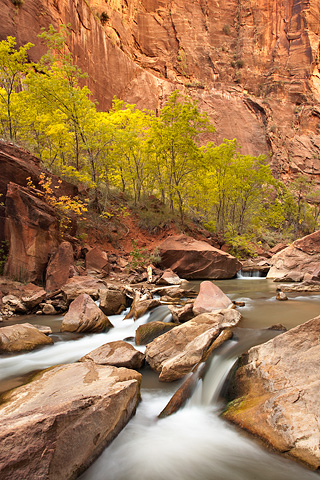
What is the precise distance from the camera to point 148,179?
2111 centimetres

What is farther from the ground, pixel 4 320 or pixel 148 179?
pixel 148 179

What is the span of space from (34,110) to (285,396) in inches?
664

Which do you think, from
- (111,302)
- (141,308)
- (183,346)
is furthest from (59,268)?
(183,346)

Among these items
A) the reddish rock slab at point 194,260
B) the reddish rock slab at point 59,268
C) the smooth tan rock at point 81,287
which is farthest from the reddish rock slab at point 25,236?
the reddish rock slab at point 194,260

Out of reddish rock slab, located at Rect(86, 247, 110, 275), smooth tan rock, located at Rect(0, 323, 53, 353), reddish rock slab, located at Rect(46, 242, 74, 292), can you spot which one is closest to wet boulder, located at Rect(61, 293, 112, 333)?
smooth tan rock, located at Rect(0, 323, 53, 353)

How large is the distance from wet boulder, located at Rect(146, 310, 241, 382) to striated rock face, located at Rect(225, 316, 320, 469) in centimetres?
76

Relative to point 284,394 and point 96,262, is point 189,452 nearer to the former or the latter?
point 284,394

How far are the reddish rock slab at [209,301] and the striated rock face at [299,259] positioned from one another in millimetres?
7792

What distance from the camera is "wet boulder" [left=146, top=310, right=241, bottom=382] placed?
4123 millimetres

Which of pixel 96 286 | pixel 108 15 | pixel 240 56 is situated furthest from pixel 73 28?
pixel 96 286

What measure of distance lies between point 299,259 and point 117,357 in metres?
13.0

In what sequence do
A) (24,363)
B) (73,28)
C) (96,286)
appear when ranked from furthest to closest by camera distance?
1. (73,28)
2. (96,286)
3. (24,363)

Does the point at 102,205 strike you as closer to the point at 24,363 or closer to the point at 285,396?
the point at 24,363

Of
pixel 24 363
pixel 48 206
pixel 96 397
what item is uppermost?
pixel 48 206
